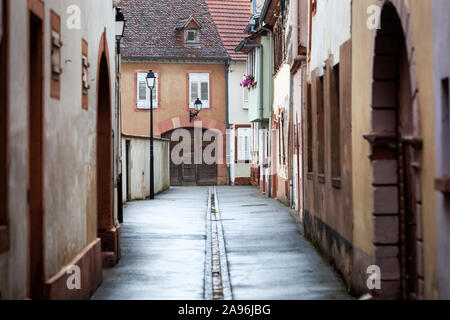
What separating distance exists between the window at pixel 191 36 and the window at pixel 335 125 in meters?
32.8

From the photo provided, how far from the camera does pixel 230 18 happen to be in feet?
155

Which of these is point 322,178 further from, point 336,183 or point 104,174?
point 104,174

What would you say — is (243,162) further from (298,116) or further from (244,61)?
(298,116)

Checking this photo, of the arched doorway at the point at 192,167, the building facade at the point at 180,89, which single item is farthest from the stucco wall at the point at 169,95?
the arched doorway at the point at 192,167

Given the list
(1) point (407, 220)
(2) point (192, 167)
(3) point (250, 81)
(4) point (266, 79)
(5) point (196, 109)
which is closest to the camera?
(1) point (407, 220)

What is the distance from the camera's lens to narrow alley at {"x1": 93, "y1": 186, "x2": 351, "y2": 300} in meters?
10.7

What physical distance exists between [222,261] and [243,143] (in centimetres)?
3097

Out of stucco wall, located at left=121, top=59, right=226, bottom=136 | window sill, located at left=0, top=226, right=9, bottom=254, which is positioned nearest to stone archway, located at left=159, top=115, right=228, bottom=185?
stucco wall, located at left=121, top=59, right=226, bottom=136

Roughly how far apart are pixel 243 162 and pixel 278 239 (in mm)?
27584

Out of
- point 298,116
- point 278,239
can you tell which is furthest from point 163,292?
point 298,116

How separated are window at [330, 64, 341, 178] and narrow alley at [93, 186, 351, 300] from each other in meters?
1.49

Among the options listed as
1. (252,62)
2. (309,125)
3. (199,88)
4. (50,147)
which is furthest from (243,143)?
(50,147)

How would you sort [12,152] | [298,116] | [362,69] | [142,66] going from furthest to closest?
[142,66], [298,116], [362,69], [12,152]

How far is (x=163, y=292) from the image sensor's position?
10617 mm
